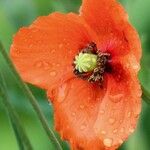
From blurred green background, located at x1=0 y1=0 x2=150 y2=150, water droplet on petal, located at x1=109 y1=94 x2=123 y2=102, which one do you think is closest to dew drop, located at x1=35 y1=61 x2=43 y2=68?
water droplet on petal, located at x1=109 y1=94 x2=123 y2=102

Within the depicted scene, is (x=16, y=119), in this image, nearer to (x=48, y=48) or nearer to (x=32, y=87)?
(x=48, y=48)

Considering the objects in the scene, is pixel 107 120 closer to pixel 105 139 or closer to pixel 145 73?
pixel 105 139

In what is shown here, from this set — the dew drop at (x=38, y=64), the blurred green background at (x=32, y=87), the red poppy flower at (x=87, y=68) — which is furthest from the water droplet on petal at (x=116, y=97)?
the blurred green background at (x=32, y=87)

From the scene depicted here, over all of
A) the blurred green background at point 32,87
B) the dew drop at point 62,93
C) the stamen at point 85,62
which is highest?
the stamen at point 85,62

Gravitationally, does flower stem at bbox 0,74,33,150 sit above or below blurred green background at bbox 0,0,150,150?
above

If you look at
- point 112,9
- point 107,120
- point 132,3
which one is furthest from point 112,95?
point 132,3

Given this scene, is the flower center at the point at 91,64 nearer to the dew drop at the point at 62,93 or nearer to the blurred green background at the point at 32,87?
the dew drop at the point at 62,93

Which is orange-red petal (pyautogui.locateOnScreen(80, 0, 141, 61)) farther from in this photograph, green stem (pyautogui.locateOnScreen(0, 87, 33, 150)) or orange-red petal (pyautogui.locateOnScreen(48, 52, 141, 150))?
green stem (pyautogui.locateOnScreen(0, 87, 33, 150))
